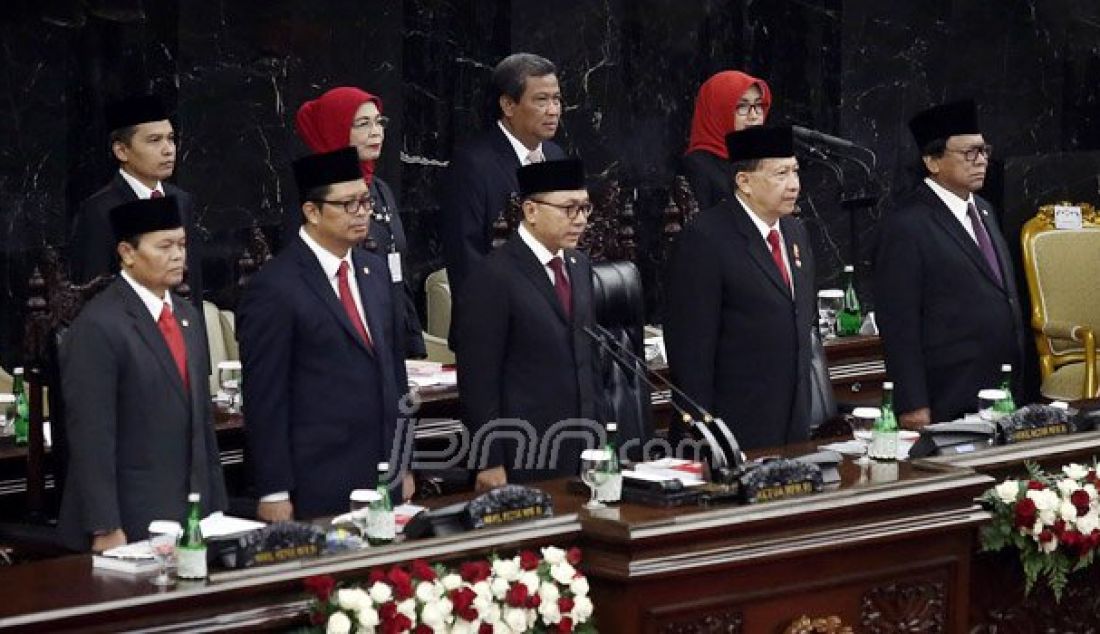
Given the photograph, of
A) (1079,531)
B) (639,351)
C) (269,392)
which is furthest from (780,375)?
(269,392)

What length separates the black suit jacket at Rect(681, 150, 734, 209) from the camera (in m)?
8.65

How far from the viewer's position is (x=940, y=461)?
21.2 feet

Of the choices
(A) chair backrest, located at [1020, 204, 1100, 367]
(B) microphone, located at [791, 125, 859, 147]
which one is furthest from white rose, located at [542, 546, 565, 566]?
(A) chair backrest, located at [1020, 204, 1100, 367]

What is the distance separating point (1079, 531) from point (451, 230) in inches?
98.6

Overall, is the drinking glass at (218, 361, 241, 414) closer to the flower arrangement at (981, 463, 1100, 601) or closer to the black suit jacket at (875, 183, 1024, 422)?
the black suit jacket at (875, 183, 1024, 422)

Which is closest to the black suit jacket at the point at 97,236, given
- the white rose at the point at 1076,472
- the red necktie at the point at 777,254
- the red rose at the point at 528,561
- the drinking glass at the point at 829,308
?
the red necktie at the point at 777,254

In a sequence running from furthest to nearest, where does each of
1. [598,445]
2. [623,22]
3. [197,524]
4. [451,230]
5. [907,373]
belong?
[623,22], [451,230], [907,373], [598,445], [197,524]

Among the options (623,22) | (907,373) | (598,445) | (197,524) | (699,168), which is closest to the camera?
(197,524)

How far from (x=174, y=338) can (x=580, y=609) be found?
4.59 ft

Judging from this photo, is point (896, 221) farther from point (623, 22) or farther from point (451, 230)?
point (623, 22)

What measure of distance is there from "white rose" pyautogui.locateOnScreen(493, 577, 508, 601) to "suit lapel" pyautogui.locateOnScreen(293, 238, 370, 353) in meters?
1.33

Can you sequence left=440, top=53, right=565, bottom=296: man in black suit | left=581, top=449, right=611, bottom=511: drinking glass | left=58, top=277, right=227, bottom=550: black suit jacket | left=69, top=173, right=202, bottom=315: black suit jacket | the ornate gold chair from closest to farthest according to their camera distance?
left=581, top=449, right=611, bottom=511: drinking glass → left=58, top=277, right=227, bottom=550: black suit jacket → left=69, top=173, right=202, bottom=315: black suit jacket → left=440, top=53, right=565, bottom=296: man in black suit → the ornate gold chair

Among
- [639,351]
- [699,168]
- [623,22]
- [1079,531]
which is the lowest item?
[1079,531]

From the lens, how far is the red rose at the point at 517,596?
5.41 meters
